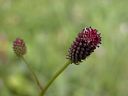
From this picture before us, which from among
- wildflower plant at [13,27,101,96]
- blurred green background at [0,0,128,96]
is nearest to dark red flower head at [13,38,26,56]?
wildflower plant at [13,27,101,96]

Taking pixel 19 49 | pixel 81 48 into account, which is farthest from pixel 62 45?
pixel 81 48

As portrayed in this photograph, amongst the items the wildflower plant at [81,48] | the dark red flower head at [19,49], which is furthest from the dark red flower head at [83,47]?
the dark red flower head at [19,49]

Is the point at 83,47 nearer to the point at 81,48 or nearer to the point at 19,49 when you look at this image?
the point at 81,48

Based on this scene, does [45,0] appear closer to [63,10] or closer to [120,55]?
[63,10]

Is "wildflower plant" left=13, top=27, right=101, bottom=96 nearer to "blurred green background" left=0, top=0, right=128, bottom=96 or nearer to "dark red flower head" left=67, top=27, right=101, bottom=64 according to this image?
"dark red flower head" left=67, top=27, right=101, bottom=64

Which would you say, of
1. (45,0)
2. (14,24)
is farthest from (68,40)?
(45,0)
